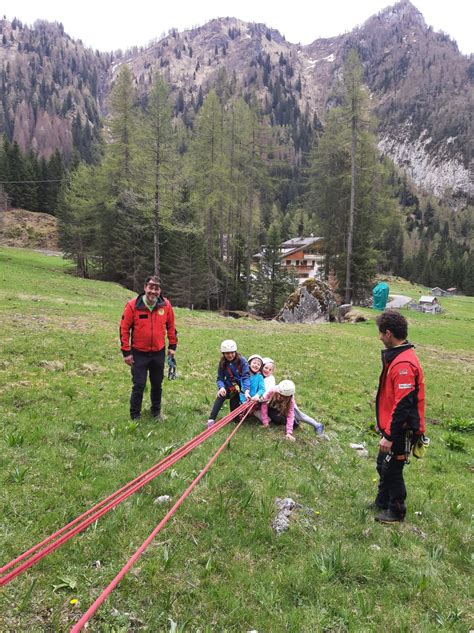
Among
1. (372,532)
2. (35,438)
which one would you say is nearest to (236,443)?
(372,532)

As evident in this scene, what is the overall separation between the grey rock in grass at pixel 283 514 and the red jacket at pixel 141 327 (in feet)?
12.5

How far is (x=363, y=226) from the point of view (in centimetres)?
4512

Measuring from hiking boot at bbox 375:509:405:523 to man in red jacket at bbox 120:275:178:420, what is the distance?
15.5ft

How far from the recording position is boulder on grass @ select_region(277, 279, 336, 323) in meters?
31.9

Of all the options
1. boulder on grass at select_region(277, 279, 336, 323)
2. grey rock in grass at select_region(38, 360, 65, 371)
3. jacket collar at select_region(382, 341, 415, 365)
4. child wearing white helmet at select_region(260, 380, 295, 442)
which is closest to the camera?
jacket collar at select_region(382, 341, 415, 365)

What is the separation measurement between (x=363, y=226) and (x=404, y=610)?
149ft

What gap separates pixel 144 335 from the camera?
758 centimetres

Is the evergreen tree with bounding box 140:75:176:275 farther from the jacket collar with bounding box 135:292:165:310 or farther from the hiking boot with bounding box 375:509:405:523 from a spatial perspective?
the hiking boot with bounding box 375:509:405:523

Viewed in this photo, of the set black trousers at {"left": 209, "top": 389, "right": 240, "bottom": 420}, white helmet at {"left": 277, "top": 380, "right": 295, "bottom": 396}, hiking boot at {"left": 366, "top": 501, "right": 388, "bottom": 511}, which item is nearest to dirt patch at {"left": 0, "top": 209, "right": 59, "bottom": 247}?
black trousers at {"left": 209, "top": 389, "right": 240, "bottom": 420}

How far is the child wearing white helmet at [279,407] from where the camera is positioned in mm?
7867

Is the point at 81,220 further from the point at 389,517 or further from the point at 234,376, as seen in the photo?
the point at 389,517

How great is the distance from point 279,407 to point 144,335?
321 centimetres

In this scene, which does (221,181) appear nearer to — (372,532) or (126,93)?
(126,93)

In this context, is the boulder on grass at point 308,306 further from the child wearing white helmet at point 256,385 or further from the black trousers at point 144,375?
the black trousers at point 144,375
